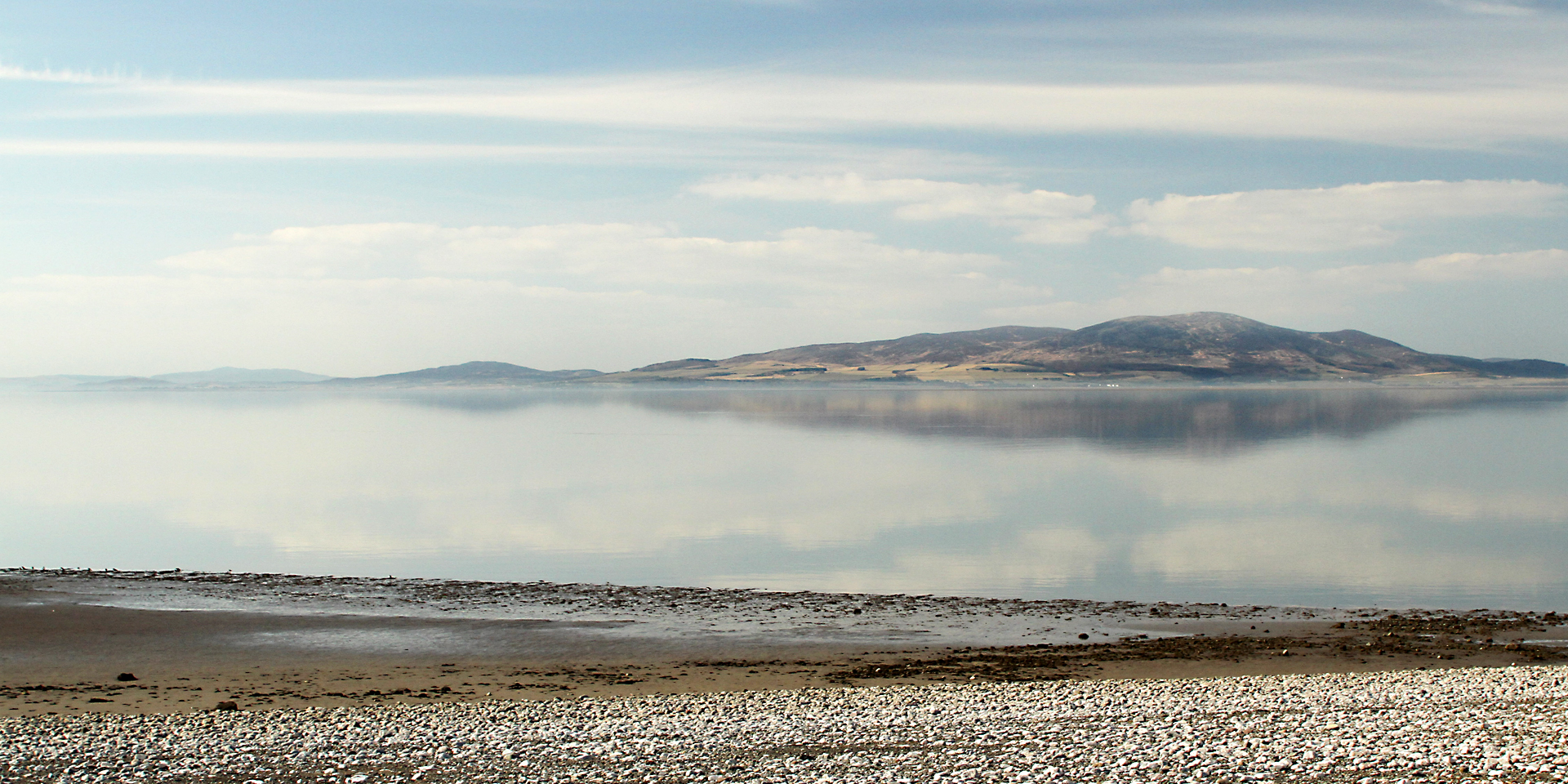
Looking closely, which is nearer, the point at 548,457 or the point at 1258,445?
the point at 548,457

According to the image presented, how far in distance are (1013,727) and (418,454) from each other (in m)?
45.6

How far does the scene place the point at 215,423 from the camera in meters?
83.5

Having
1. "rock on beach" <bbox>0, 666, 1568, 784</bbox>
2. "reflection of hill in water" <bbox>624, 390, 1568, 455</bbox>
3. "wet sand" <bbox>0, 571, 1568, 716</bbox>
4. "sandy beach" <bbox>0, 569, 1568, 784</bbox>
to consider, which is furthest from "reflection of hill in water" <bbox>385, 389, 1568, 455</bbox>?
"rock on beach" <bbox>0, 666, 1568, 784</bbox>

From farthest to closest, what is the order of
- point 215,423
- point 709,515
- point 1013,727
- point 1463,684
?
point 215,423
point 709,515
point 1463,684
point 1013,727

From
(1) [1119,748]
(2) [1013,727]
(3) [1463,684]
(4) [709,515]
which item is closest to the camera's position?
(1) [1119,748]

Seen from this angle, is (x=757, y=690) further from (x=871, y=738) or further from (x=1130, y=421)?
(x=1130, y=421)

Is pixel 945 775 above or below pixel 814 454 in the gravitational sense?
below

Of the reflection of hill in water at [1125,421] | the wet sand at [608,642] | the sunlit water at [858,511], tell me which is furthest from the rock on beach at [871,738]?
the reflection of hill in water at [1125,421]

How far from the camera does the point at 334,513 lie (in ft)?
97.1

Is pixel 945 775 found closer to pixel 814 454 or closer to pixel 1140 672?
pixel 1140 672

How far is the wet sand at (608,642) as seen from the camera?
11.5 m

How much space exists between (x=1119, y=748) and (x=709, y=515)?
66.5 ft

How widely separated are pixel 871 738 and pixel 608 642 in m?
5.27

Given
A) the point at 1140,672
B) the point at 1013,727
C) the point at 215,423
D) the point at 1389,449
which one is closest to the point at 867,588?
the point at 1140,672
